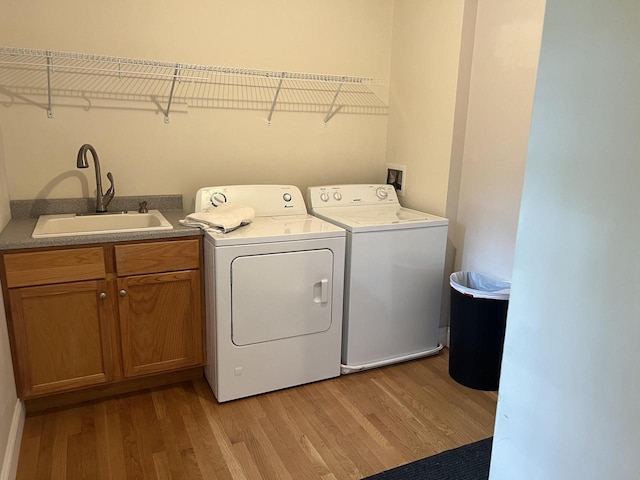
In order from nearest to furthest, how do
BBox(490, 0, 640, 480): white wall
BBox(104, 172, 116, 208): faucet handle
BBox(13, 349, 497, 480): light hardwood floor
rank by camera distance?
BBox(490, 0, 640, 480): white wall
BBox(13, 349, 497, 480): light hardwood floor
BBox(104, 172, 116, 208): faucet handle

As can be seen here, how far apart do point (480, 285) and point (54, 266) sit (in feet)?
7.33

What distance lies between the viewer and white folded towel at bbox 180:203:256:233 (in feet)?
7.70

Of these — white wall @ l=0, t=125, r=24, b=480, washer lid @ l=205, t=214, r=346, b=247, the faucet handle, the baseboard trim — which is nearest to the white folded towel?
washer lid @ l=205, t=214, r=346, b=247

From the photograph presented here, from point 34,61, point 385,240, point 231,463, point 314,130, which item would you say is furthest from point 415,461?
point 34,61

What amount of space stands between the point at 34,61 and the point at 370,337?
2.32 meters

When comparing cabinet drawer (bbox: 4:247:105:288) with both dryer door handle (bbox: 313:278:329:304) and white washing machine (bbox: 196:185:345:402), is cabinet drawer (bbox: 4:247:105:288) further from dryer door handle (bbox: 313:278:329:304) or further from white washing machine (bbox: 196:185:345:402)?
dryer door handle (bbox: 313:278:329:304)

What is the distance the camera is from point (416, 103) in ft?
10.1

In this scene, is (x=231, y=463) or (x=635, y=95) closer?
(x=635, y=95)

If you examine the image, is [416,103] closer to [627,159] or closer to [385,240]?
[385,240]

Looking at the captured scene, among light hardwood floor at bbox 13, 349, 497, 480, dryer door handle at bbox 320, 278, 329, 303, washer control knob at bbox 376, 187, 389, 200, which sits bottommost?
light hardwood floor at bbox 13, 349, 497, 480

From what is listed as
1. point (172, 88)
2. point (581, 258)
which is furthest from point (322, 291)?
point (581, 258)

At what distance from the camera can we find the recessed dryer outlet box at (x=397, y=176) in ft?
10.6

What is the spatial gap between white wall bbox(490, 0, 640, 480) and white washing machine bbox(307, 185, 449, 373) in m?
1.58

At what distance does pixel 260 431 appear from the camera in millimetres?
2209
